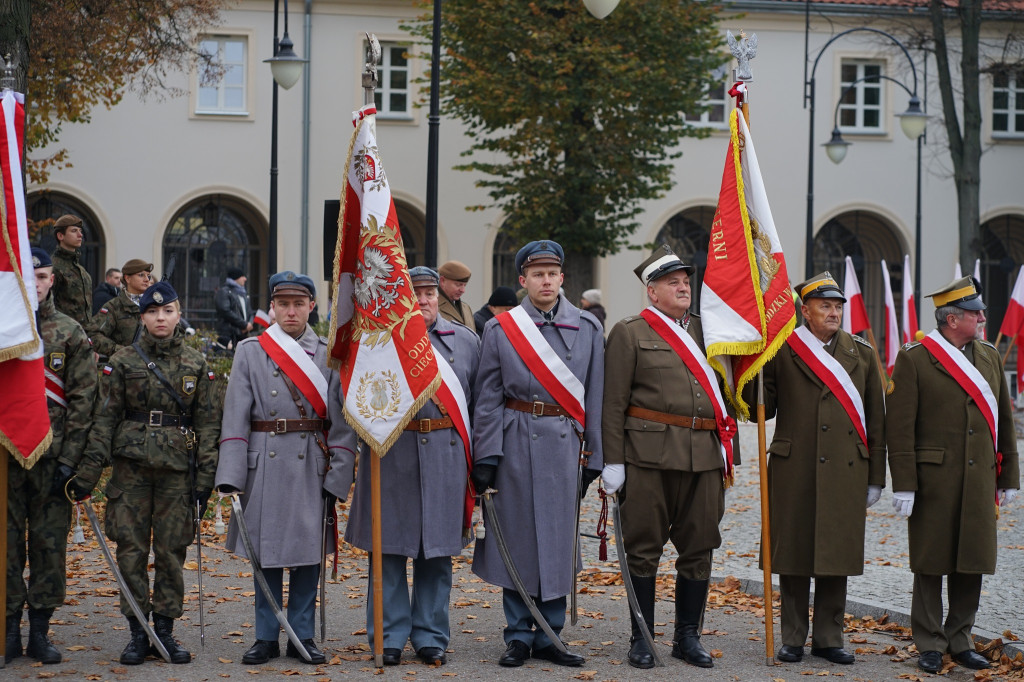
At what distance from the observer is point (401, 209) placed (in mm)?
30203

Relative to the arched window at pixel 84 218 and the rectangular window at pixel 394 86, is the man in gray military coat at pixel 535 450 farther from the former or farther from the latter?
the arched window at pixel 84 218

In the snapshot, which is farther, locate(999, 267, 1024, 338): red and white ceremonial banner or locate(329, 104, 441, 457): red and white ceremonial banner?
locate(999, 267, 1024, 338): red and white ceremonial banner

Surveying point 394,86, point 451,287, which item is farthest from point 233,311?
point 394,86

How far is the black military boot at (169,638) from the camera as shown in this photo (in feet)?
23.2

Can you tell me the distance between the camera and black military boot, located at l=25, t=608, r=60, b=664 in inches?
280

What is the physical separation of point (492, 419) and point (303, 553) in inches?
47.2

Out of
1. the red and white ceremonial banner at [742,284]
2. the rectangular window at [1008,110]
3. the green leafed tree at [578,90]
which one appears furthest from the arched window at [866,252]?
the red and white ceremonial banner at [742,284]

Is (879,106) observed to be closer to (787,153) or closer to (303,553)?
(787,153)

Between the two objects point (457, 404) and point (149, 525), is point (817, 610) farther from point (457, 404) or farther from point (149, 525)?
point (149, 525)

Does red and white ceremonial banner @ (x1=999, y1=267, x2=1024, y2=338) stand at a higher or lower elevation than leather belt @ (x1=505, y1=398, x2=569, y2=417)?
higher

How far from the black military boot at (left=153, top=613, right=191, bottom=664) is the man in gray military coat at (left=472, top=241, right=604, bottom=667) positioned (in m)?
1.57

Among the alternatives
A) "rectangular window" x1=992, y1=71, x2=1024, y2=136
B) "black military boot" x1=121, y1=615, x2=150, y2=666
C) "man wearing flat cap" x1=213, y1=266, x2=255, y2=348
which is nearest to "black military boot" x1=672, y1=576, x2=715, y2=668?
"black military boot" x1=121, y1=615, x2=150, y2=666

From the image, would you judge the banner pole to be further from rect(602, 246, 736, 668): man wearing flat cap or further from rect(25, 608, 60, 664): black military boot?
rect(25, 608, 60, 664): black military boot

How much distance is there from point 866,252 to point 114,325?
24.4 m
